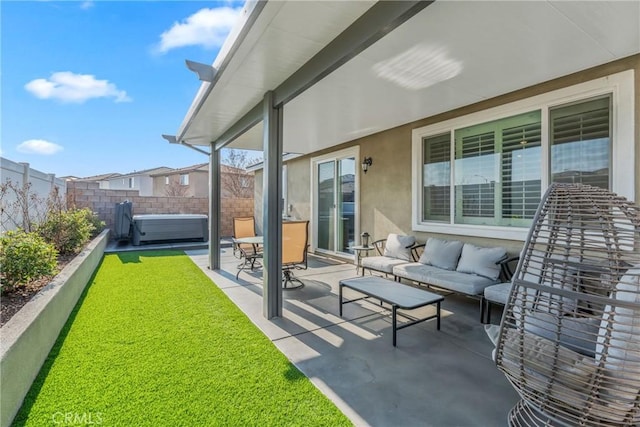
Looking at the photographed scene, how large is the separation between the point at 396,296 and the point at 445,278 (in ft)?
3.48

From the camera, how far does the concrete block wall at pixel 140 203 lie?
9.73 metres

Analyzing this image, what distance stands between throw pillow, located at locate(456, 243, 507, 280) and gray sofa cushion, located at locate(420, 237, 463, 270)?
143 millimetres

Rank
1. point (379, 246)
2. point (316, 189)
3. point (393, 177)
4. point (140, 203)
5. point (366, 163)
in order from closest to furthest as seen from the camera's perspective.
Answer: point (393, 177), point (379, 246), point (366, 163), point (316, 189), point (140, 203)

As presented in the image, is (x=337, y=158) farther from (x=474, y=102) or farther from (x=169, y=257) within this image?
(x=169, y=257)

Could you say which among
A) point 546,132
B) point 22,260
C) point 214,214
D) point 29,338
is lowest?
point 29,338

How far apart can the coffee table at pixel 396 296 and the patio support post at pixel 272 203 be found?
2.79 feet

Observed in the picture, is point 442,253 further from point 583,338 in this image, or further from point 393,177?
point 583,338

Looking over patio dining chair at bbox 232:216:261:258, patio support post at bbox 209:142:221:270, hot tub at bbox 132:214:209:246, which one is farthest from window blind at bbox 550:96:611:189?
hot tub at bbox 132:214:209:246

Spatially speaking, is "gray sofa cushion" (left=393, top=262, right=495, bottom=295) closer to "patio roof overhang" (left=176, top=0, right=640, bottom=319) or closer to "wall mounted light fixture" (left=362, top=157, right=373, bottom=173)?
"patio roof overhang" (left=176, top=0, right=640, bottom=319)

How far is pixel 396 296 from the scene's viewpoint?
3.25 meters

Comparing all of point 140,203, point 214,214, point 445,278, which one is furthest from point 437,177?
point 140,203

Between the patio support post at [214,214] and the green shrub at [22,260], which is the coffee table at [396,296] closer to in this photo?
the green shrub at [22,260]

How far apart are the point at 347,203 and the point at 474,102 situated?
11.7 feet

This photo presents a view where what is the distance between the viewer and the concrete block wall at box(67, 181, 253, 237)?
973 cm
